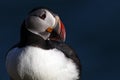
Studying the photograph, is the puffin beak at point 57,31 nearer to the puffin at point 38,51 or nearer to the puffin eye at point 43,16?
the puffin at point 38,51

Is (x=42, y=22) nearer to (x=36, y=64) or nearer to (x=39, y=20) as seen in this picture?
(x=39, y=20)

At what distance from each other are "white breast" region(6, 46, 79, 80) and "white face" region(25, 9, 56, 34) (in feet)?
0.56

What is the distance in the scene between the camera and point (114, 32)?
35.6ft

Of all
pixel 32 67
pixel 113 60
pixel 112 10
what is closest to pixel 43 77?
pixel 32 67

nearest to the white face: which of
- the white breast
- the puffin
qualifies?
the puffin

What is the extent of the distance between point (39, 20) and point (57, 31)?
0.25 meters

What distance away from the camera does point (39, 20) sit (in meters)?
6.57

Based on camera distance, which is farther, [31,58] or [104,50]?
[104,50]

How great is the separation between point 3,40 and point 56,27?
13.1 ft

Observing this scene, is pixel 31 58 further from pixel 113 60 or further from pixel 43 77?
pixel 113 60

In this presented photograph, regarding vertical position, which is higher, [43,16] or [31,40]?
[43,16]

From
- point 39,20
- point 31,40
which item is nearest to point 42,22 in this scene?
point 39,20

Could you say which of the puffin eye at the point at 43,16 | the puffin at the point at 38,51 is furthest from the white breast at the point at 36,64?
the puffin eye at the point at 43,16

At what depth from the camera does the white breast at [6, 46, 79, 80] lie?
6.62 m
